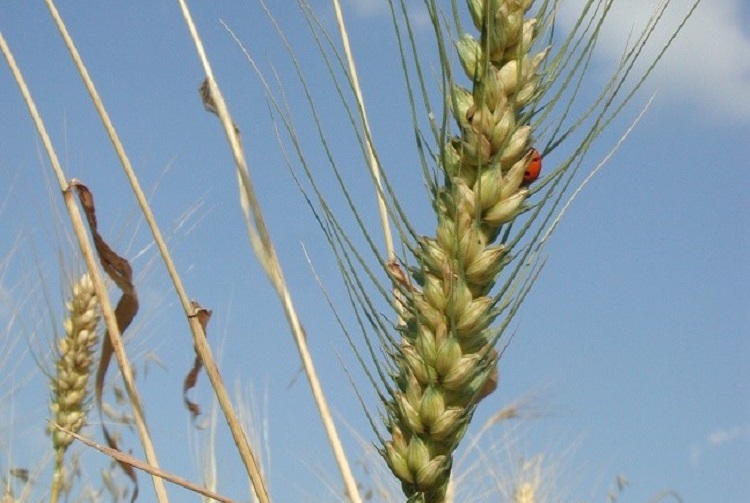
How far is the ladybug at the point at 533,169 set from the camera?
45.9 inches

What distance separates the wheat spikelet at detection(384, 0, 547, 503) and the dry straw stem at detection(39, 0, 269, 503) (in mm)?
150

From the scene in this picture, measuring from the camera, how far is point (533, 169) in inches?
46.0

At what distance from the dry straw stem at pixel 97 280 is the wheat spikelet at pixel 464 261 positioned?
35 centimetres

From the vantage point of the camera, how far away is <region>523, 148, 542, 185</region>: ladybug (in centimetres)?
117

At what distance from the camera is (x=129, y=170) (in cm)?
121

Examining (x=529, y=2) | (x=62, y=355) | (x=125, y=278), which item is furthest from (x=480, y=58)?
(x=62, y=355)

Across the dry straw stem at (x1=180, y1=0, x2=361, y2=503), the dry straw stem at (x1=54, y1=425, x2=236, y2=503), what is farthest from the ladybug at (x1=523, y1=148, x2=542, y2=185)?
the dry straw stem at (x1=54, y1=425, x2=236, y2=503)

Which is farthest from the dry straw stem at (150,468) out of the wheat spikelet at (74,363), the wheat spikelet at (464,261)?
the wheat spikelet at (74,363)

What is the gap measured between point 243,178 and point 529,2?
1.36 ft

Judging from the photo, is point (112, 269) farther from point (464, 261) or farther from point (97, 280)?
point (464, 261)

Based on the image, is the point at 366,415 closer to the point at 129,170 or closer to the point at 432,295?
the point at 432,295

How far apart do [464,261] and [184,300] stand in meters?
0.33

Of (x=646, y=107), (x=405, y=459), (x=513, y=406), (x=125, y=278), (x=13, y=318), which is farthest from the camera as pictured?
(x=13, y=318)

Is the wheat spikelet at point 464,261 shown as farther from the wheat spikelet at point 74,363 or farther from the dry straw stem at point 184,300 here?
the wheat spikelet at point 74,363
